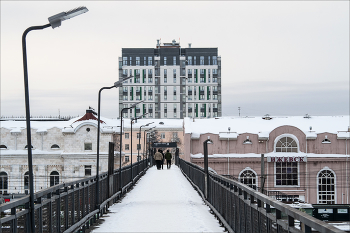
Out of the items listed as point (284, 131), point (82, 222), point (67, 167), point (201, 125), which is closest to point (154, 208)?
point (82, 222)

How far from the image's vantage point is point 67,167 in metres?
86.9

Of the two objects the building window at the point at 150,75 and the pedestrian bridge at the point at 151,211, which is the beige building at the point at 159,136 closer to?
the building window at the point at 150,75

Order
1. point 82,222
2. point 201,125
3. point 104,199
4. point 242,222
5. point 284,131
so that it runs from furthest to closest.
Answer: point 201,125 < point 284,131 < point 104,199 < point 82,222 < point 242,222

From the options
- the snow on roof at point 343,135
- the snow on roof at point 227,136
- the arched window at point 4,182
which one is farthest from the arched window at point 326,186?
the arched window at point 4,182

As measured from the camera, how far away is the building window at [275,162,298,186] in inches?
2472

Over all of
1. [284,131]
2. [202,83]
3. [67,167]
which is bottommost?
[67,167]

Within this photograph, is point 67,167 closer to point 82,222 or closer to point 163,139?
point 163,139

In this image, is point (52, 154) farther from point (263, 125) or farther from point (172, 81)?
point (172, 81)

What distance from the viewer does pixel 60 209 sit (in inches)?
371

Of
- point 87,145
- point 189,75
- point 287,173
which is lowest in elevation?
point 287,173

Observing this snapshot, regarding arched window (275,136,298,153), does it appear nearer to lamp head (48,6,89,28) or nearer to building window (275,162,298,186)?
building window (275,162,298,186)

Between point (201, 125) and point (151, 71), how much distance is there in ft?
268

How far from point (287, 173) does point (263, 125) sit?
29.7 feet

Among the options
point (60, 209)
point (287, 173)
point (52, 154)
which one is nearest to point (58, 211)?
point (60, 209)
